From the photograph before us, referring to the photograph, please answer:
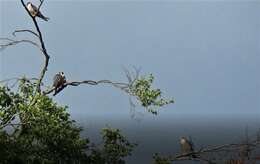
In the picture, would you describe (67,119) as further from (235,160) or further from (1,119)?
(235,160)

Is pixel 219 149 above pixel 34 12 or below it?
below

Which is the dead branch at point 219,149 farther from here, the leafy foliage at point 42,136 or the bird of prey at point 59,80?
the bird of prey at point 59,80

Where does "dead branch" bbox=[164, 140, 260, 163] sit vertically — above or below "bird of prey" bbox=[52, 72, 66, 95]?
below

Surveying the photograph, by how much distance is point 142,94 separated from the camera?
2111cm

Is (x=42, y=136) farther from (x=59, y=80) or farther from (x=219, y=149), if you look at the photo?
(x=219, y=149)

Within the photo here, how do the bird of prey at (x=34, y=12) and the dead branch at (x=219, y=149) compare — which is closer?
the dead branch at (x=219, y=149)

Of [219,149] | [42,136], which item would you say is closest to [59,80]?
[42,136]

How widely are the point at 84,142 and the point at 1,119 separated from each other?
2.80 m

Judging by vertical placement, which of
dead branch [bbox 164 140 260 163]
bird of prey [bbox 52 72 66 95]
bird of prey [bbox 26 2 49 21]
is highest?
bird of prey [bbox 26 2 49 21]

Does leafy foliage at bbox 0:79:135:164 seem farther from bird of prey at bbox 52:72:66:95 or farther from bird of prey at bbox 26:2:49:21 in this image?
bird of prey at bbox 26:2:49:21

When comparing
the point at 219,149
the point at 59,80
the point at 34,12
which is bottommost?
the point at 219,149

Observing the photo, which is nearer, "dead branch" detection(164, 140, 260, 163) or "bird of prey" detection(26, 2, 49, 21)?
"dead branch" detection(164, 140, 260, 163)

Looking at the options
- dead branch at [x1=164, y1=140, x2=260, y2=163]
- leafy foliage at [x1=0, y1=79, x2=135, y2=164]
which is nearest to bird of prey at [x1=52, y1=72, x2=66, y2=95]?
leafy foliage at [x1=0, y1=79, x2=135, y2=164]

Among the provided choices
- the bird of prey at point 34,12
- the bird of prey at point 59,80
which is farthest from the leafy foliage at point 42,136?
the bird of prey at point 34,12
